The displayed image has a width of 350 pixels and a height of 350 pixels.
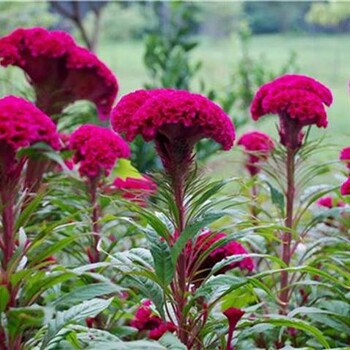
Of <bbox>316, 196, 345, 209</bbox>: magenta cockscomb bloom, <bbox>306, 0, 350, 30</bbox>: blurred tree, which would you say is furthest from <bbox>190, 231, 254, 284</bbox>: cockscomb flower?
<bbox>306, 0, 350, 30</bbox>: blurred tree

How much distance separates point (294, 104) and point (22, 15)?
3.15m

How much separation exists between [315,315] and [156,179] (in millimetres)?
408

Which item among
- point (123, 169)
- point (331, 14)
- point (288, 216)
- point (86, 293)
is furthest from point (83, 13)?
point (86, 293)

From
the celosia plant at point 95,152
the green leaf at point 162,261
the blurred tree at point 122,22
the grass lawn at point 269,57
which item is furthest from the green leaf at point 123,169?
the blurred tree at point 122,22

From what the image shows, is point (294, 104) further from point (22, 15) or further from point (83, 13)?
point (22, 15)

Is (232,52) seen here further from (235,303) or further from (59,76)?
(235,303)

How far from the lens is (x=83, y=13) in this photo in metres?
4.12

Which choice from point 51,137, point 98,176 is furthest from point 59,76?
point 51,137

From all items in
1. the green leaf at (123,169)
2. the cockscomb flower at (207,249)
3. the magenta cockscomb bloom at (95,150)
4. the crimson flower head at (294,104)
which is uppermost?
the crimson flower head at (294,104)

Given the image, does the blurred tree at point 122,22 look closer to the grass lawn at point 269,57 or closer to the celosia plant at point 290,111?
the grass lawn at point 269,57

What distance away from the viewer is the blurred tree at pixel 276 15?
4242 mm

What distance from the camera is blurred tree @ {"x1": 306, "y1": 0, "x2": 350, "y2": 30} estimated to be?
12.5ft

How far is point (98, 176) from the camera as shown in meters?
1.42

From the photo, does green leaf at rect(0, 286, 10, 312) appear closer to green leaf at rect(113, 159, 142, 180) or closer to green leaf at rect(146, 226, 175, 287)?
green leaf at rect(146, 226, 175, 287)
